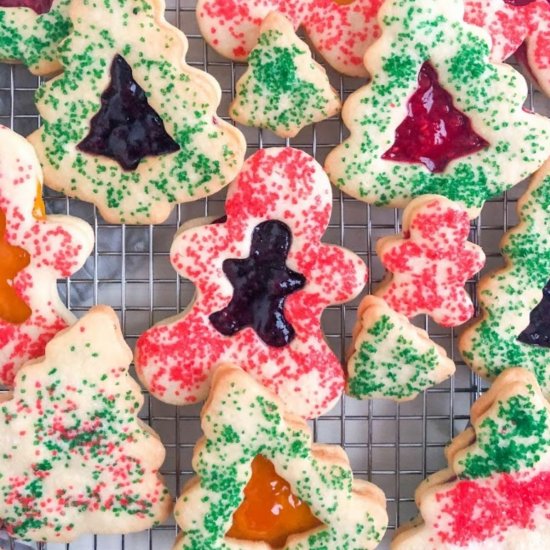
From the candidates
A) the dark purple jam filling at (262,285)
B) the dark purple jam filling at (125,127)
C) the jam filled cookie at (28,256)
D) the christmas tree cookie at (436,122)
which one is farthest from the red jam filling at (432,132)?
the jam filled cookie at (28,256)

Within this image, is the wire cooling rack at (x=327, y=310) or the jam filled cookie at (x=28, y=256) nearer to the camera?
the jam filled cookie at (x=28, y=256)

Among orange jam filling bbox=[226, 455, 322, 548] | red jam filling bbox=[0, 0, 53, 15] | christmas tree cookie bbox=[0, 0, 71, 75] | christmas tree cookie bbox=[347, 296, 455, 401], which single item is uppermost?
red jam filling bbox=[0, 0, 53, 15]

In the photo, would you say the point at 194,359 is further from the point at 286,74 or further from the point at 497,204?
the point at 497,204

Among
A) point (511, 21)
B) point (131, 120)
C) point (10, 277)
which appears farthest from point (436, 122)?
point (10, 277)

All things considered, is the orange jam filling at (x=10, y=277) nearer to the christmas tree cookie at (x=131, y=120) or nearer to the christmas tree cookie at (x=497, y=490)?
the christmas tree cookie at (x=131, y=120)

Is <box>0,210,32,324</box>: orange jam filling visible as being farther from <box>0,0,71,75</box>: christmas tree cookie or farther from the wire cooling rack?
<box>0,0,71,75</box>: christmas tree cookie

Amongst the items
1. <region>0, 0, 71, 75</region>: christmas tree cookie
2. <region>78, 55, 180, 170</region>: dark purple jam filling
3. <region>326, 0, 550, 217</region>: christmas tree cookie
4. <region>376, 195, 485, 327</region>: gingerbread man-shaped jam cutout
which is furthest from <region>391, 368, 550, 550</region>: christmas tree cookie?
<region>0, 0, 71, 75</region>: christmas tree cookie

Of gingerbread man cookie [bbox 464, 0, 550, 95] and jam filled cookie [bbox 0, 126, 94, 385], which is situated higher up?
gingerbread man cookie [bbox 464, 0, 550, 95]

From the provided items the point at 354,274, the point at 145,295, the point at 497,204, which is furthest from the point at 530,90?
the point at 145,295
